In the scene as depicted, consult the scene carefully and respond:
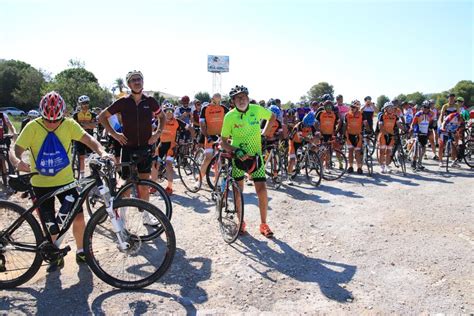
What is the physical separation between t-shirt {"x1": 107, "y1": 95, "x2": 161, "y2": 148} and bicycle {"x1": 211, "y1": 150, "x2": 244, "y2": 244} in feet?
3.90

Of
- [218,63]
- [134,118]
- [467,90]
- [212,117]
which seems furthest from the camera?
[218,63]

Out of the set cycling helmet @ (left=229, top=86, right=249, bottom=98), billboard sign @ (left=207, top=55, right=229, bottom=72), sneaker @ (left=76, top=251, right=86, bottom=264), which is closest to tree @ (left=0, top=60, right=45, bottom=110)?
billboard sign @ (left=207, top=55, right=229, bottom=72)

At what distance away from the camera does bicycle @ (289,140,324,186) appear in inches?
367

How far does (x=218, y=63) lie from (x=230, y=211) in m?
50.7

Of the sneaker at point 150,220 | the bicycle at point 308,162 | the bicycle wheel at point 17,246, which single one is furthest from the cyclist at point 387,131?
the bicycle wheel at point 17,246

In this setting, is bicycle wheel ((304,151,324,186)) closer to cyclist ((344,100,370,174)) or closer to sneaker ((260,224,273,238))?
cyclist ((344,100,370,174))

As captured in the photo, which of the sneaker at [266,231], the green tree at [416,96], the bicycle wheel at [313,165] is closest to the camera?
the sneaker at [266,231]

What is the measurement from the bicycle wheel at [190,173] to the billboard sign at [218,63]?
4594cm

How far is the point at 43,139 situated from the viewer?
399cm

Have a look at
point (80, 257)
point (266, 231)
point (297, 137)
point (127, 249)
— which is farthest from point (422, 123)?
point (80, 257)

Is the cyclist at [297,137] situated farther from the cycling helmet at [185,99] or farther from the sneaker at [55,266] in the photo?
the sneaker at [55,266]

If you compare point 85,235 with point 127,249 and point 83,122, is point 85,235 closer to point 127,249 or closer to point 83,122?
point 127,249

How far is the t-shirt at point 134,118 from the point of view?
16.9 feet

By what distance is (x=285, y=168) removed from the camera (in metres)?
9.75
